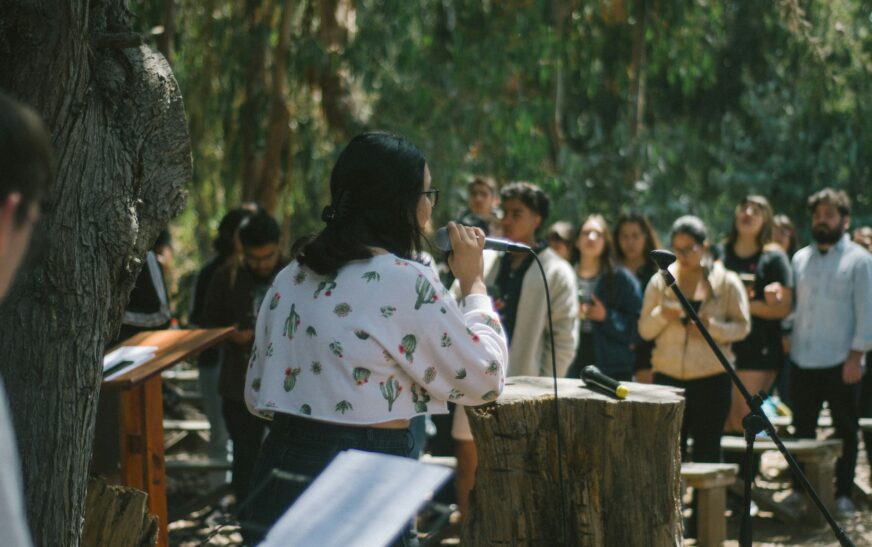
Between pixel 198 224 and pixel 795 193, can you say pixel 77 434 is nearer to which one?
pixel 198 224

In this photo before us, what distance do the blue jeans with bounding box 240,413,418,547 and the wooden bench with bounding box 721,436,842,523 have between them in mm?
4711

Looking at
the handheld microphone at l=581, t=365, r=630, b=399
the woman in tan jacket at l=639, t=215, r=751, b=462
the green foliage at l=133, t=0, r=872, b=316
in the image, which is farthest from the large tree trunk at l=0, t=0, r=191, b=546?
the green foliage at l=133, t=0, r=872, b=316

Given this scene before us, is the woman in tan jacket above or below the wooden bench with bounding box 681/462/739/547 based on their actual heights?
above

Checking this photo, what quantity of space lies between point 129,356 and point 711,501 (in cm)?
312

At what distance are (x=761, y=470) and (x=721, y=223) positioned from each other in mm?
7581

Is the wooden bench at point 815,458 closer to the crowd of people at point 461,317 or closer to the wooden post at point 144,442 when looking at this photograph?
the crowd of people at point 461,317

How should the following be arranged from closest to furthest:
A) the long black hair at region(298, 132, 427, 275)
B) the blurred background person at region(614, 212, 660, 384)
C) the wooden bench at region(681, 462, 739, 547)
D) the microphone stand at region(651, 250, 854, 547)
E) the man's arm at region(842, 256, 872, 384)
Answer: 1. the long black hair at region(298, 132, 427, 275)
2. the microphone stand at region(651, 250, 854, 547)
3. the wooden bench at region(681, 462, 739, 547)
4. the man's arm at region(842, 256, 872, 384)
5. the blurred background person at region(614, 212, 660, 384)

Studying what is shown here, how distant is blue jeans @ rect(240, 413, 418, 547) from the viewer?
283 centimetres

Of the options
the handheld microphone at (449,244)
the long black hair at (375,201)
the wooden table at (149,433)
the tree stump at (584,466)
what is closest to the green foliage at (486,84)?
the wooden table at (149,433)

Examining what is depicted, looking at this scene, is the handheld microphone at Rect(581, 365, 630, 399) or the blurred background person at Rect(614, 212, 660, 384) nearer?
the handheld microphone at Rect(581, 365, 630, 399)

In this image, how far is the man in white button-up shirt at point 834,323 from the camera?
7262mm

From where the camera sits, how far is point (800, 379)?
296 inches

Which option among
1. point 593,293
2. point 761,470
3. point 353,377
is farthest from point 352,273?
point 761,470

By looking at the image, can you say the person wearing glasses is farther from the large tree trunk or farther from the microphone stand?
the microphone stand
